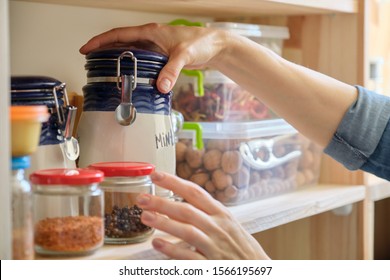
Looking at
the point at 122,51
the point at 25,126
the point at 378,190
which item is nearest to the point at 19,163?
the point at 25,126

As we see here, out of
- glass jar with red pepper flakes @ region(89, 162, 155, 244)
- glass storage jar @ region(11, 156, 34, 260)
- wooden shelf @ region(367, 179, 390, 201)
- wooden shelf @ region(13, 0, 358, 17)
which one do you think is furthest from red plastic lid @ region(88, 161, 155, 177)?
wooden shelf @ region(367, 179, 390, 201)

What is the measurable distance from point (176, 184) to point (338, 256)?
2.47 ft

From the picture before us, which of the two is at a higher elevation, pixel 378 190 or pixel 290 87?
pixel 290 87

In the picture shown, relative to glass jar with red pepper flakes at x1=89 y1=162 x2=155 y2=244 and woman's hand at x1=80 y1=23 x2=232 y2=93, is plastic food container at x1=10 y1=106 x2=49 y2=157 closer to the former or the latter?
glass jar with red pepper flakes at x1=89 y1=162 x2=155 y2=244

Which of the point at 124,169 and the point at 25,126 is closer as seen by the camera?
the point at 25,126

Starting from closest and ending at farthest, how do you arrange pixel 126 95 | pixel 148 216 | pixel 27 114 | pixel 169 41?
pixel 27 114 < pixel 148 216 < pixel 126 95 < pixel 169 41

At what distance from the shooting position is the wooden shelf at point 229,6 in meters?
1.15

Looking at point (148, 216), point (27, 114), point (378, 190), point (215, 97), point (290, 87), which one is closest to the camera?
point (27, 114)

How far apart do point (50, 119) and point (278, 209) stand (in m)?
0.47

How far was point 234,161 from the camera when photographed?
1.21m

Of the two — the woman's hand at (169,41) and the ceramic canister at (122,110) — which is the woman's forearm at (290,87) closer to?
the woman's hand at (169,41)

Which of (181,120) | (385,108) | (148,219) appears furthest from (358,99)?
(148,219)

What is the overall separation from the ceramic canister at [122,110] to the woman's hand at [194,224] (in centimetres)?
12

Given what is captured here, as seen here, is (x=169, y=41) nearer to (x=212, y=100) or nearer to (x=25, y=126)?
(x=212, y=100)
